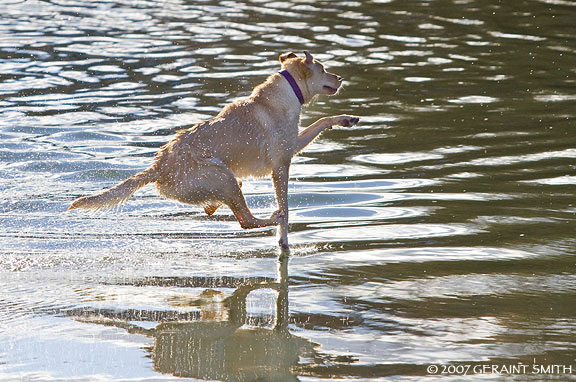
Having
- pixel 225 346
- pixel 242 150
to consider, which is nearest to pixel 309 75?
pixel 242 150

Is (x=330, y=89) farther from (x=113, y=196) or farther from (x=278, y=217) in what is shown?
(x=113, y=196)

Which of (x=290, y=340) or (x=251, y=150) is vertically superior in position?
(x=251, y=150)

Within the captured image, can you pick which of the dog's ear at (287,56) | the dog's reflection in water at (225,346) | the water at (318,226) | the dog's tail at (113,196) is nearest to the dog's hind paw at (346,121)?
the dog's ear at (287,56)

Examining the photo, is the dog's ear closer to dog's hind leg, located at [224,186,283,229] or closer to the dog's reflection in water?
dog's hind leg, located at [224,186,283,229]

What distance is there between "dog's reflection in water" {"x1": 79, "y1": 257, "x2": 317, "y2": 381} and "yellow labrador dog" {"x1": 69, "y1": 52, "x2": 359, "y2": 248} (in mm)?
1147

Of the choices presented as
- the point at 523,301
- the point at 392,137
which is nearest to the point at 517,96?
the point at 392,137

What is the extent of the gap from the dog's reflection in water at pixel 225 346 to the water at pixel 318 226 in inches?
0.7

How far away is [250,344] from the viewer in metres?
5.37

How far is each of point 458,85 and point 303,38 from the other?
3.90 meters

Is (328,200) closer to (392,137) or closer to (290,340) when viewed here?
(392,137)

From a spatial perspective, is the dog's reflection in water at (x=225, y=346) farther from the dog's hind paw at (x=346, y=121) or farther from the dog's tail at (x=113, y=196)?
the dog's hind paw at (x=346, y=121)

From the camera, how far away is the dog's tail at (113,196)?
670cm
